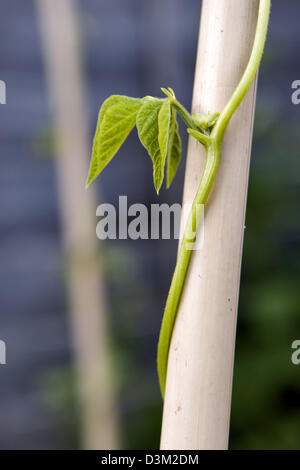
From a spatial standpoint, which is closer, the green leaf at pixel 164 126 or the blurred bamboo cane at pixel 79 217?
the green leaf at pixel 164 126

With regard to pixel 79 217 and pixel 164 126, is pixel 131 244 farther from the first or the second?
pixel 164 126

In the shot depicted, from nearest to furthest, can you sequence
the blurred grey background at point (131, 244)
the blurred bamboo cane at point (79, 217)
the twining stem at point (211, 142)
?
the twining stem at point (211, 142) → the blurred bamboo cane at point (79, 217) → the blurred grey background at point (131, 244)

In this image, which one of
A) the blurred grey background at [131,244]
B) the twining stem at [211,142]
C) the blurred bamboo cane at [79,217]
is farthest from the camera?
the blurred grey background at [131,244]

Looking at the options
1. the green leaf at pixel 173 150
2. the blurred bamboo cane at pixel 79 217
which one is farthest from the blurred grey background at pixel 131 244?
the green leaf at pixel 173 150

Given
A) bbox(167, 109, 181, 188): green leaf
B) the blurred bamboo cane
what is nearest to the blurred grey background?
the blurred bamboo cane

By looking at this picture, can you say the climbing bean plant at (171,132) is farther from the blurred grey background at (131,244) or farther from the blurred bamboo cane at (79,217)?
the blurred grey background at (131,244)

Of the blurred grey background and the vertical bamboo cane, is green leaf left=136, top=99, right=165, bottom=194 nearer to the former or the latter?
the vertical bamboo cane

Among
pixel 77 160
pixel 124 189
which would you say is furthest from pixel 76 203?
pixel 124 189

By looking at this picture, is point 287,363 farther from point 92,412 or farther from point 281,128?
point 281,128
